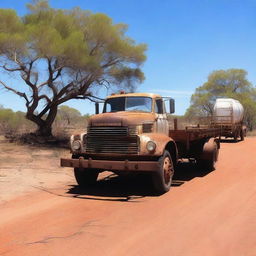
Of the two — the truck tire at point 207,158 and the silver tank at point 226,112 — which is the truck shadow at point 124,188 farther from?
the silver tank at point 226,112

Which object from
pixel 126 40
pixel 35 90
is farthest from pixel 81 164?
pixel 126 40

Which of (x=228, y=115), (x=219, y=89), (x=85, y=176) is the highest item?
(x=219, y=89)

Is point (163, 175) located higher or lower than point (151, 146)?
lower

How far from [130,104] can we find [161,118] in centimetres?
95

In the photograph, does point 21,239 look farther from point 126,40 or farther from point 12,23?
point 126,40

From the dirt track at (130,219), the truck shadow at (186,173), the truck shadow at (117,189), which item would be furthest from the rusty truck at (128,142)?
the truck shadow at (186,173)

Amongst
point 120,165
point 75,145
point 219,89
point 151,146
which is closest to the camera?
point 120,165

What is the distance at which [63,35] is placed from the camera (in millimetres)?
19641

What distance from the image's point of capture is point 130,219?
5.86 meters

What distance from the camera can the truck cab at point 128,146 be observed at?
25.2 ft

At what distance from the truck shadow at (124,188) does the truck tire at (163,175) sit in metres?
0.24

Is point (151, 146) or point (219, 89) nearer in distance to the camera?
point (151, 146)

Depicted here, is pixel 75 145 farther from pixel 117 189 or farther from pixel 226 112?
pixel 226 112

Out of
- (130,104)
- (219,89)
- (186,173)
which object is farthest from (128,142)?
(219,89)
